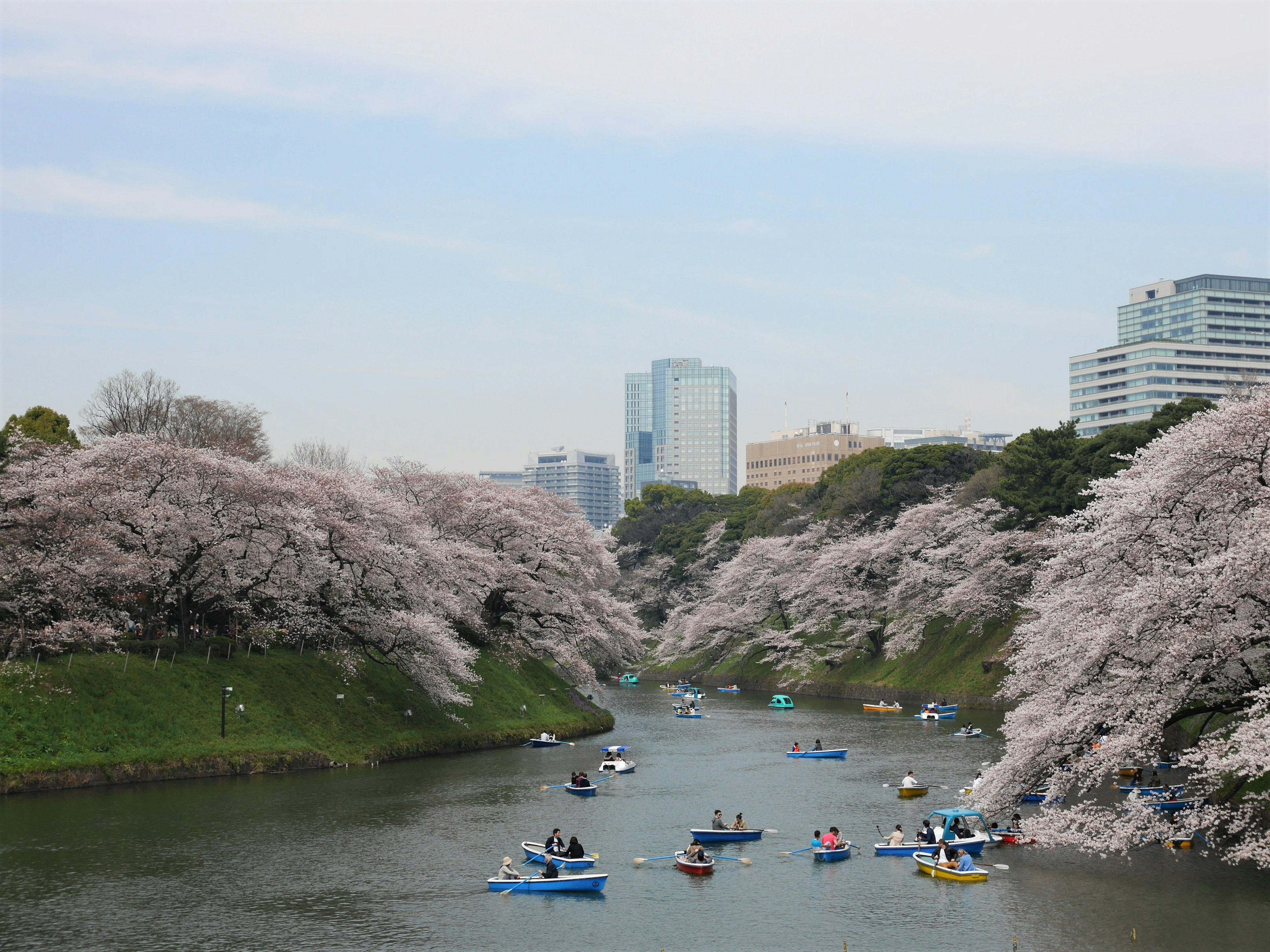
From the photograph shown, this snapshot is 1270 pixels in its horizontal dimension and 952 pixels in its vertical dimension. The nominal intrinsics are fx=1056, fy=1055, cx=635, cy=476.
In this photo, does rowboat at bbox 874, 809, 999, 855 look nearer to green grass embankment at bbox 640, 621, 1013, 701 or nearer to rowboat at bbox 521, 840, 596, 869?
rowboat at bbox 521, 840, 596, 869

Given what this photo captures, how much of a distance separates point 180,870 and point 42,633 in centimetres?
1440

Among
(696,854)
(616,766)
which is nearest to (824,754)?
(616,766)

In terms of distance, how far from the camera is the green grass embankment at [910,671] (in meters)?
77.8

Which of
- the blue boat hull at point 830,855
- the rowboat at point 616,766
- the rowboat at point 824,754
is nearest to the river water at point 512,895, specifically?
the blue boat hull at point 830,855

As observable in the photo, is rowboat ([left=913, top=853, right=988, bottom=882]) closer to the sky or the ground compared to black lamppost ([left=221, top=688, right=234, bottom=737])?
closer to the ground

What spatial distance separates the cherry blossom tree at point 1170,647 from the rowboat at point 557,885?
1205cm

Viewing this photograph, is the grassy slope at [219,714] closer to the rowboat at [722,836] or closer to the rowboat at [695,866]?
the rowboat at [722,836]

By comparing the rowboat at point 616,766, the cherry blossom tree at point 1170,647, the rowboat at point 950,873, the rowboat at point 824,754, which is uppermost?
the cherry blossom tree at point 1170,647

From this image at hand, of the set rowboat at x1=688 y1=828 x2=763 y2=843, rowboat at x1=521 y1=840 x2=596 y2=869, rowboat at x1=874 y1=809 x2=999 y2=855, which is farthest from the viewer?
rowboat at x1=688 y1=828 x2=763 y2=843

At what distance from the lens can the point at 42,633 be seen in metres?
39.5

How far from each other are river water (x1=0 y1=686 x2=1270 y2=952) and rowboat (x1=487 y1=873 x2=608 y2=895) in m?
0.37

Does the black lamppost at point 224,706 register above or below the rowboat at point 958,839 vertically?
above

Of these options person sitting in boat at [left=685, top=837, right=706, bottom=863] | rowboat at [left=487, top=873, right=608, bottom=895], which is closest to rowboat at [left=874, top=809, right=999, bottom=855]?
person sitting in boat at [left=685, top=837, right=706, bottom=863]

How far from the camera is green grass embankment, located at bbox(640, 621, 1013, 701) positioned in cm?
7775
